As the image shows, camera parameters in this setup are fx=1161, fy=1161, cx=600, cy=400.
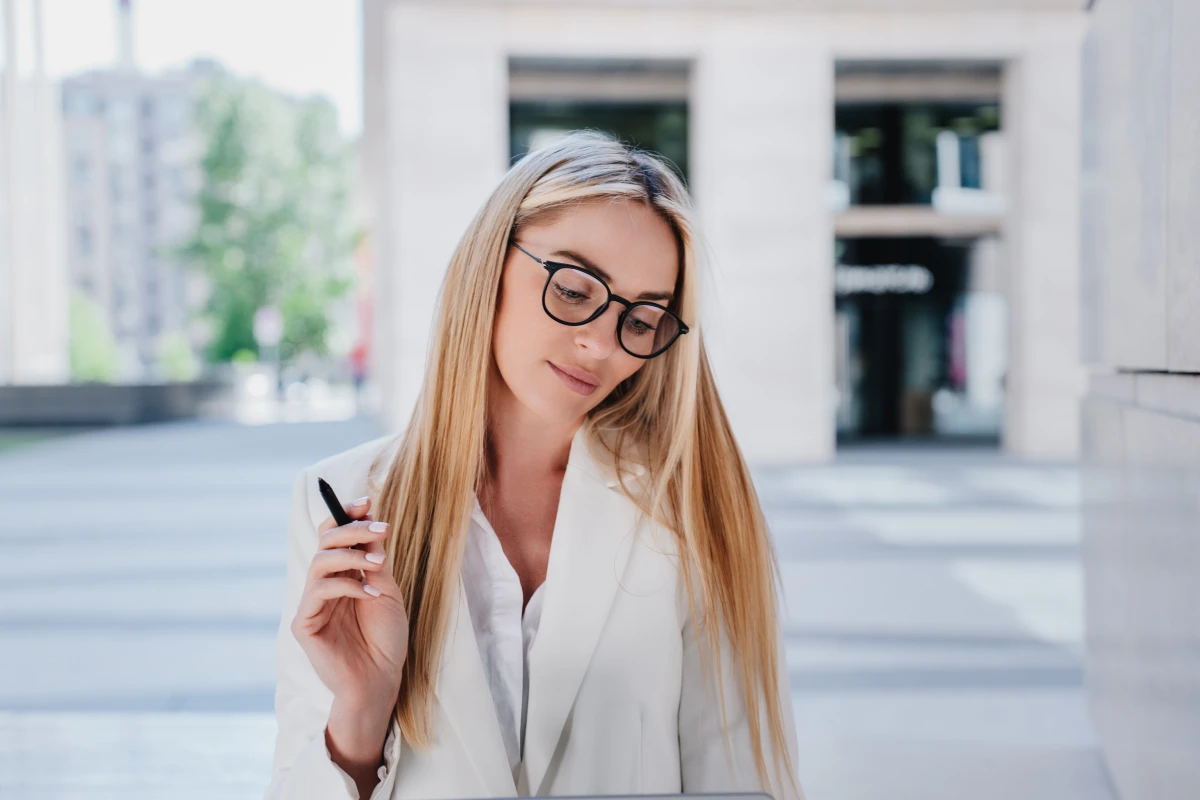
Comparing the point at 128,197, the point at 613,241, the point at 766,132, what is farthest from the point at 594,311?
the point at 128,197

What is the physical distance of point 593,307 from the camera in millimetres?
1917

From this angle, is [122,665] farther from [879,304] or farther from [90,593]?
[879,304]

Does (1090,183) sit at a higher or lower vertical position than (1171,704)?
higher

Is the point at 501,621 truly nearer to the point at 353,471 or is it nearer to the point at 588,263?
the point at 353,471

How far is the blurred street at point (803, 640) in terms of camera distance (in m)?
4.52

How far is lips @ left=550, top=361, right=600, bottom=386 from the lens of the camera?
1.98m

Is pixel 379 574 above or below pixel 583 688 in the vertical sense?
above

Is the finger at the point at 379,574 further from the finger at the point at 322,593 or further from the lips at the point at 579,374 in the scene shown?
the lips at the point at 579,374

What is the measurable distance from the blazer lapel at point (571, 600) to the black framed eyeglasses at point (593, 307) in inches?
12.2

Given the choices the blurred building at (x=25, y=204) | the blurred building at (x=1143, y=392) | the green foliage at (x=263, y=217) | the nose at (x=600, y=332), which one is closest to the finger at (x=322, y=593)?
the nose at (x=600, y=332)

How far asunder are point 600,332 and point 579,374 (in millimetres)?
95

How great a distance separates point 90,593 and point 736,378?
10.8 m

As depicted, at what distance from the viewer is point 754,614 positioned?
2.04 metres

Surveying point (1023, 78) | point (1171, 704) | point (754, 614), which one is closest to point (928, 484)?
point (1023, 78)
